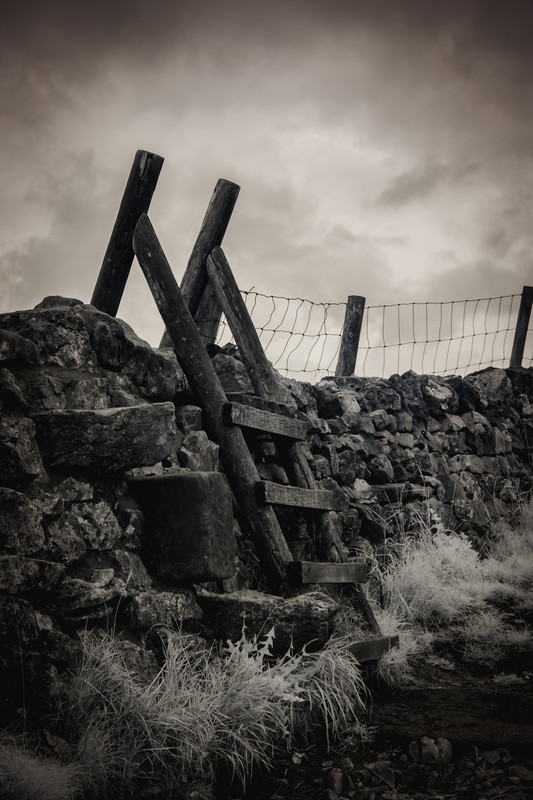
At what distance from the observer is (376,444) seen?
22.1 ft

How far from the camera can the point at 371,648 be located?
4383 mm

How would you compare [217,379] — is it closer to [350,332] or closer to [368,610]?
[368,610]

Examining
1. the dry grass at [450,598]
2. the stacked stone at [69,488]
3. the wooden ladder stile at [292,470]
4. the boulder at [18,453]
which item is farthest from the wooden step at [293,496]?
the boulder at [18,453]

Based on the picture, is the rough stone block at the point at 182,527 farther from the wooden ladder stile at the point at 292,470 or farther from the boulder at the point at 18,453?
the wooden ladder stile at the point at 292,470

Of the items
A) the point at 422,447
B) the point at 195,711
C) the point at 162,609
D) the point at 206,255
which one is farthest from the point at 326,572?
the point at 422,447

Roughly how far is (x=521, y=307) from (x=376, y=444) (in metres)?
3.58

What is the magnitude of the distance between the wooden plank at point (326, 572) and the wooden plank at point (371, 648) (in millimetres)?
432

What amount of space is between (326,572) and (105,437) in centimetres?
184

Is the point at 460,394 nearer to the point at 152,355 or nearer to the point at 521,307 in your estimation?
the point at 521,307

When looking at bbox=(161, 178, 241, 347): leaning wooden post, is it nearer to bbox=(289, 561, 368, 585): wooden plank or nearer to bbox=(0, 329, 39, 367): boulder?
bbox=(0, 329, 39, 367): boulder

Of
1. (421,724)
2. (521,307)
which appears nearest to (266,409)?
(421,724)

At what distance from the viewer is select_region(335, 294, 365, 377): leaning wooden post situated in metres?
7.34

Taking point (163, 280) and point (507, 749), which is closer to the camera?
point (507, 749)

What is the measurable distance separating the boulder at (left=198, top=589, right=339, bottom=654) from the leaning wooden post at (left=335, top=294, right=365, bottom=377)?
3782mm
